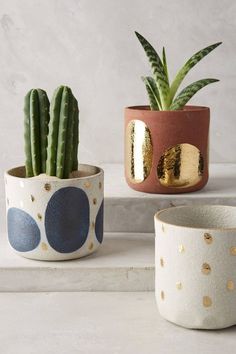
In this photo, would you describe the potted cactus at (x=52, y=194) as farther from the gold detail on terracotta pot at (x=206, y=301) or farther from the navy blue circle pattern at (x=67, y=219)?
the gold detail on terracotta pot at (x=206, y=301)

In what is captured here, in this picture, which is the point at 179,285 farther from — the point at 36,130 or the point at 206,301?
the point at 36,130

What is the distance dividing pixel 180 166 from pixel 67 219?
0.59 feet

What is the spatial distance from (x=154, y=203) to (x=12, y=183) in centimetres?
18

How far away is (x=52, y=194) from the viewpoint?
0.71m

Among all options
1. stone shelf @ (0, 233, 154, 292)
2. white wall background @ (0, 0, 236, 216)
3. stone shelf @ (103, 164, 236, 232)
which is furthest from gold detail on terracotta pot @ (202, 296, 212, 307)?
white wall background @ (0, 0, 236, 216)

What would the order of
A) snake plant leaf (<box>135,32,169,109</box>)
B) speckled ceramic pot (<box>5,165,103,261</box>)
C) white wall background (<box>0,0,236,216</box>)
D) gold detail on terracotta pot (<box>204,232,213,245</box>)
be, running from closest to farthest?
gold detail on terracotta pot (<box>204,232,213,245</box>), speckled ceramic pot (<box>5,165,103,261</box>), snake plant leaf (<box>135,32,169,109</box>), white wall background (<box>0,0,236,216</box>)

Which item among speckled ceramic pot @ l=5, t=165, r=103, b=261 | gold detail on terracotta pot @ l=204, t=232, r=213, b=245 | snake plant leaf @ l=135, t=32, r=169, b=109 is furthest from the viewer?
snake plant leaf @ l=135, t=32, r=169, b=109

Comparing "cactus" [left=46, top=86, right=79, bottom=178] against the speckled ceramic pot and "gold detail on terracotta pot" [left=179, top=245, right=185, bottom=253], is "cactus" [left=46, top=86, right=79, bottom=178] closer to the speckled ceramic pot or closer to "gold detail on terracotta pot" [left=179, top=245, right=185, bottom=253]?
the speckled ceramic pot

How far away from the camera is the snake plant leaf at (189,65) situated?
797 millimetres

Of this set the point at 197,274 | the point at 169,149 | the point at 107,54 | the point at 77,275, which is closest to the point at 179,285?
the point at 197,274

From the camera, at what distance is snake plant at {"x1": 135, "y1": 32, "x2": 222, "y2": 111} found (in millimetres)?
804

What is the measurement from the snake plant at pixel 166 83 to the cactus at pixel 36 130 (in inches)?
5.9

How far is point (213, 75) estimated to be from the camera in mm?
1025

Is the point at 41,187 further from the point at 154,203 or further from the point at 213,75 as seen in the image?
the point at 213,75
